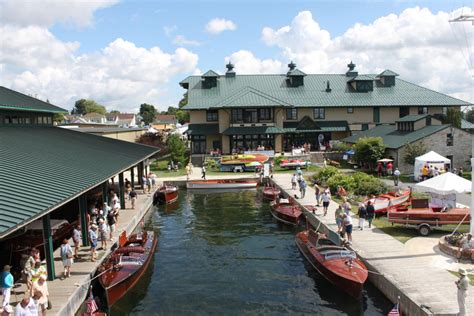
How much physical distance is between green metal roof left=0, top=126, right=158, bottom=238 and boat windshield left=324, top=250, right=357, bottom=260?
10225mm

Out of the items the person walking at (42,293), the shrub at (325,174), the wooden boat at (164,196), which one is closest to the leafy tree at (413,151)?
the shrub at (325,174)

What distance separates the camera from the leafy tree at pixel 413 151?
39469 mm

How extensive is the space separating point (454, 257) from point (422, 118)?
30.8 m

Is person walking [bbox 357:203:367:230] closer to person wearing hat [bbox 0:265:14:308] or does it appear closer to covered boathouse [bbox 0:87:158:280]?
covered boathouse [bbox 0:87:158:280]

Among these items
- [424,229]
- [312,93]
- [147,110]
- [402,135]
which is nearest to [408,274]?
[424,229]

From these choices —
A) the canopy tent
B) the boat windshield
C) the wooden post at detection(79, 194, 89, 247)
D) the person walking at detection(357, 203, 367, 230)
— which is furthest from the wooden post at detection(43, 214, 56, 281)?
the canopy tent

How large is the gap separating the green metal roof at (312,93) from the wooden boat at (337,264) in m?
40.1

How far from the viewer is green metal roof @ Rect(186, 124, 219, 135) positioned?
192 ft

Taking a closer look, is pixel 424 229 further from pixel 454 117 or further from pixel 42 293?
pixel 454 117

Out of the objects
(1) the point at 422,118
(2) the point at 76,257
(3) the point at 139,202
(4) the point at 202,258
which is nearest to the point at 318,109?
(1) the point at 422,118

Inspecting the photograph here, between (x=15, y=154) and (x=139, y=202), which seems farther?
(x=139, y=202)

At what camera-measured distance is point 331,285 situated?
705 inches

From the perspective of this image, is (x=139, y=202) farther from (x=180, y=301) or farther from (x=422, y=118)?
(x=422, y=118)

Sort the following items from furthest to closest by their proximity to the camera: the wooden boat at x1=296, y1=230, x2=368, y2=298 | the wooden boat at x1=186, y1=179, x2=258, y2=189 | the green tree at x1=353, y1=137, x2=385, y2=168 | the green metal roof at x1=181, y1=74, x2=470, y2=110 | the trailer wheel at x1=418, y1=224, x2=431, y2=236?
the green metal roof at x1=181, y1=74, x2=470, y2=110 < the green tree at x1=353, y1=137, x2=385, y2=168 < the wooden boat at x1=186, y1=179, x2=258, y2=189 < the trailer wheel at x1=418, y1=224, x2=431, y2=236 < the wooden boat at x1=296, y1=230, x2=368, y2=298
